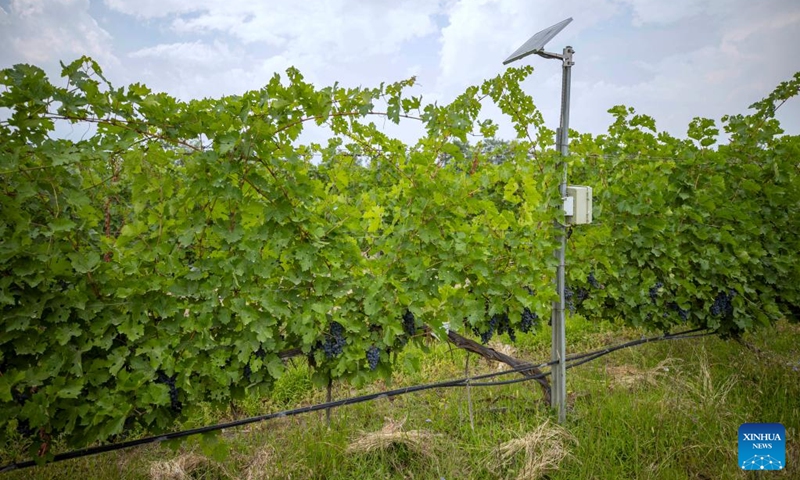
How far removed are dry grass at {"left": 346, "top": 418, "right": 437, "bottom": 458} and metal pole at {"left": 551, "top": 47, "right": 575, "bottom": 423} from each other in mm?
974

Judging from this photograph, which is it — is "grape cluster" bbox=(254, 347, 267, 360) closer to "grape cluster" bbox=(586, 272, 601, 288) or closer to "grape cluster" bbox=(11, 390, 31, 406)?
"grape cluster" bbox=(11, 390, 31, 406)

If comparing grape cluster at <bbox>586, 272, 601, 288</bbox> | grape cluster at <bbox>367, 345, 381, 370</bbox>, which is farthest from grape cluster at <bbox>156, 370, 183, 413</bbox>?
grape cluster at <bbox>586, 272, 601, 288</bbox>

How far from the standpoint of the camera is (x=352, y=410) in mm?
3887

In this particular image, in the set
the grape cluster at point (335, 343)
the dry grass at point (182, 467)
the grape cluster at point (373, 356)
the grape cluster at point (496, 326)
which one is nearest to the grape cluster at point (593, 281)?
the grape cluster at point (496, 326)

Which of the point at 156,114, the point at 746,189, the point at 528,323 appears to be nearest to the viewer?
the point at 156,114

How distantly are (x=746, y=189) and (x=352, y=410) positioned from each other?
396 centimetres

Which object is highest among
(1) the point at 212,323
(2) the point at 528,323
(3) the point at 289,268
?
(3) the point at 289,268

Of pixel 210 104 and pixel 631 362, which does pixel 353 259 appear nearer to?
pixel 210 104

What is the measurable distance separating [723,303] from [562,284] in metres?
1.98

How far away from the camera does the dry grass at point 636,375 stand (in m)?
4.07

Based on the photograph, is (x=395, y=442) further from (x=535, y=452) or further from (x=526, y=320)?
(x=526, y=320)

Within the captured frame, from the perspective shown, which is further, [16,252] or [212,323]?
[212,323]

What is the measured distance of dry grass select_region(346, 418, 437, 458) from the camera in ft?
10.1

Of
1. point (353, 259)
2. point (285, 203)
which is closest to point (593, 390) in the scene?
point (353, 259)
